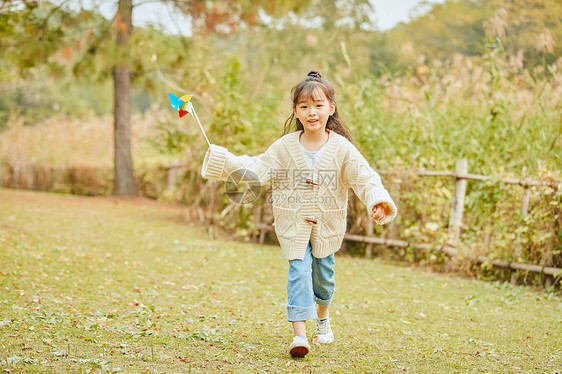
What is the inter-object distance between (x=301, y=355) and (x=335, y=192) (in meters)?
0.89

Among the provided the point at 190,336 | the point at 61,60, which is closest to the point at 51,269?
the point at 190,336

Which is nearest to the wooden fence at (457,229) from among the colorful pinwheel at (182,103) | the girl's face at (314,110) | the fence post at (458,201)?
the fence post at (458,201)

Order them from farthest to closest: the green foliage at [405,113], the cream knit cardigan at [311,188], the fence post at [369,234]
Result: the fence post at [369,234] < the green foliage at [405,113] < the cream knit cardigan at [311,188]

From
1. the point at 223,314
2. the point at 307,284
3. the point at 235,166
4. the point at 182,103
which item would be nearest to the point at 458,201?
the point at 223,314

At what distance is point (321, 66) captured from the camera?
8.00 meters

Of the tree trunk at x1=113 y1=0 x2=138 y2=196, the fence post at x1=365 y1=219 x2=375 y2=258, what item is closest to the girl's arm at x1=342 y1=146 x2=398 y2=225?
the fence post at x1=365 y1=219 x2=375 y2=258

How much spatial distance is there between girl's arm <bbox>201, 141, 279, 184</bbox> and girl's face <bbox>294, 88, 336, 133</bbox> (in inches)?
9.9

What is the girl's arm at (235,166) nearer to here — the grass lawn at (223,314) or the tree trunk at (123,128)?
the grass lawn at (223,314)

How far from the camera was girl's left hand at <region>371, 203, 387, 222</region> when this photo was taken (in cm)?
283

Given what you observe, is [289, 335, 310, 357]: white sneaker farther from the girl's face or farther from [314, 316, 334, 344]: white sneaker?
the girl's face

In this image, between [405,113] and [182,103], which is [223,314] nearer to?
[182,103]

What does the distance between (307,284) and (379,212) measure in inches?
21.2

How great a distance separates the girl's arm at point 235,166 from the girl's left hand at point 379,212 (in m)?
0.65

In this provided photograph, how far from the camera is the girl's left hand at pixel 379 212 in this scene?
2.83 meters
